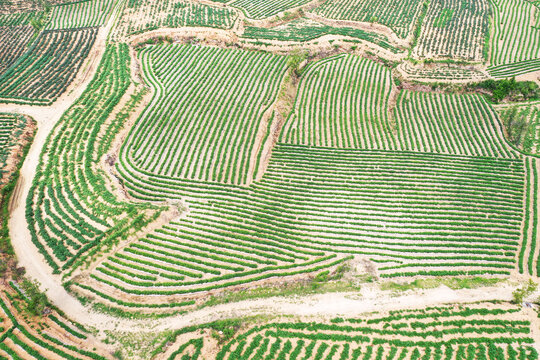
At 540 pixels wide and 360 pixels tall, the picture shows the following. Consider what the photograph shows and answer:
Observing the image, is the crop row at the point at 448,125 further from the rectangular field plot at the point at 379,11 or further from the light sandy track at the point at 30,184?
the light sandy track at the point at 30,184

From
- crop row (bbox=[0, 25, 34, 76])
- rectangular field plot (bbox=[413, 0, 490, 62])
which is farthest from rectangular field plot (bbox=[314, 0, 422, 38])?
crop row (bbox=[0, 25, 34, 76])

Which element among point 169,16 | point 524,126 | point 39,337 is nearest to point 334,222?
point 39,337

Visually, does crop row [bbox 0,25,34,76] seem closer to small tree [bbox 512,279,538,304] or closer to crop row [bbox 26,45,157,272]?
crop row [bbox 26,45,157,272]

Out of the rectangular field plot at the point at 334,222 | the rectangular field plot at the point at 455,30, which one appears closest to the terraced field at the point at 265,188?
the rectangular field plot at the point at 334,222

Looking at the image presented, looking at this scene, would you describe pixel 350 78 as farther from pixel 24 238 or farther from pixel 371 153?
pixel 24 238

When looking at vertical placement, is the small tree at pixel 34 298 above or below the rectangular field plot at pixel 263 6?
below

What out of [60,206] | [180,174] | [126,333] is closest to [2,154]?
[60,206]
